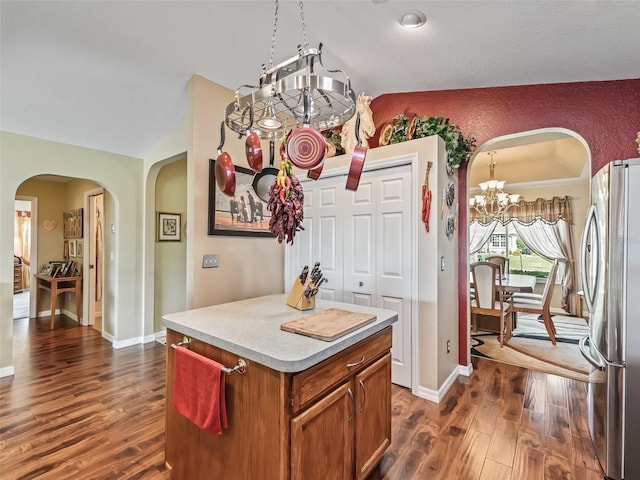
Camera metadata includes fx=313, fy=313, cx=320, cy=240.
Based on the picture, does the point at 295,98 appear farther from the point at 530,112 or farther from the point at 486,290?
the point at 486,290

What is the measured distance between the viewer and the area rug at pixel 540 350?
127 inches

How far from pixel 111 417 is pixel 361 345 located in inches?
81.8

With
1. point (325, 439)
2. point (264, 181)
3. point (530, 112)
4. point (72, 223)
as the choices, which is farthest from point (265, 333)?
point (72, 223)

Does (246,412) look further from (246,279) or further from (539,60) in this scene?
(539,60)

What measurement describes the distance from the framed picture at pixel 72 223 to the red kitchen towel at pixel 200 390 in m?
4.88

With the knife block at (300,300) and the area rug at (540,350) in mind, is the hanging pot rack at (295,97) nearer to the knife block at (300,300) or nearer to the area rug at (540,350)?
the knife block at (300,300)

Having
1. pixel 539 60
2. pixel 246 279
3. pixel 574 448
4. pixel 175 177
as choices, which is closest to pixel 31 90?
pixel 175 177

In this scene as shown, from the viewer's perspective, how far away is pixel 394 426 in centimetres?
223

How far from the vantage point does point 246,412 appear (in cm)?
130

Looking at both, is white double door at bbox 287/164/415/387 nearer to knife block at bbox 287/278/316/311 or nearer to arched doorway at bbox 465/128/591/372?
Answer: knife block at bbox 287/278/316/311

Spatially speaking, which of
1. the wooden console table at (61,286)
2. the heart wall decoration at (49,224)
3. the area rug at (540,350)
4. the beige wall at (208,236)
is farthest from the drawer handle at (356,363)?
the heart wall decoration at (49,224)

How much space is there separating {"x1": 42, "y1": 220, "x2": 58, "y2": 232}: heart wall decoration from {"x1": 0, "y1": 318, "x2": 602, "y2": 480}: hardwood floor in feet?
9.76

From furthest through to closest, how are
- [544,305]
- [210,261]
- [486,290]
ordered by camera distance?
[486,290] < [544,305] < [210,261]

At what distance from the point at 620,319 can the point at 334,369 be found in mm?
1586
